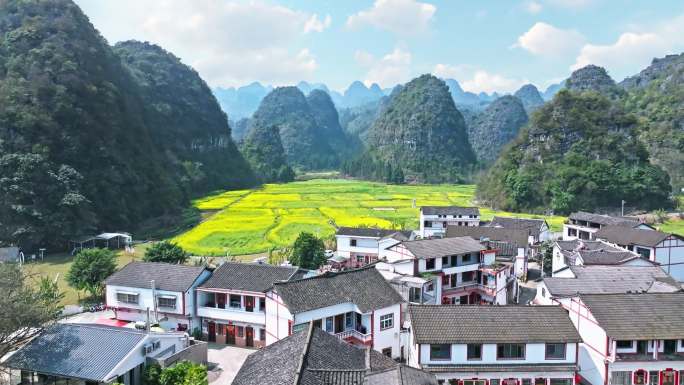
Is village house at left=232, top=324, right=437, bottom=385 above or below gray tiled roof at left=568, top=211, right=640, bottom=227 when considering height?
below

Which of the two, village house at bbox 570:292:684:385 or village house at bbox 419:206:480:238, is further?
village house at bbox 419:206:480:238

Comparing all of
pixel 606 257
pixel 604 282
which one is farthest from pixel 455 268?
pixel 606 257

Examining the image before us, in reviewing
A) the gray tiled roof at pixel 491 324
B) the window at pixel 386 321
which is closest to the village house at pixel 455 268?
the window at pixel 386 321

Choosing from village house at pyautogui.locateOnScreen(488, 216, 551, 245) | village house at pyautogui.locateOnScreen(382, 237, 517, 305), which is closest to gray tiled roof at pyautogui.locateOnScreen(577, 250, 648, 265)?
village house at pyautogui.locateOnScreen(382, 237, 517, 305)

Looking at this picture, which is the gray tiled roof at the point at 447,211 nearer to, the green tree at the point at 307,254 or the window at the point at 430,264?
the green tree at the point at 307,254

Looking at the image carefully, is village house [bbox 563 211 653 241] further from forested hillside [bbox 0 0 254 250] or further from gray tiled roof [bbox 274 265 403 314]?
forested hillside [bbox 0 0 254 250]

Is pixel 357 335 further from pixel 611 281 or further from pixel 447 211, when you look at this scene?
pixel 447 211
